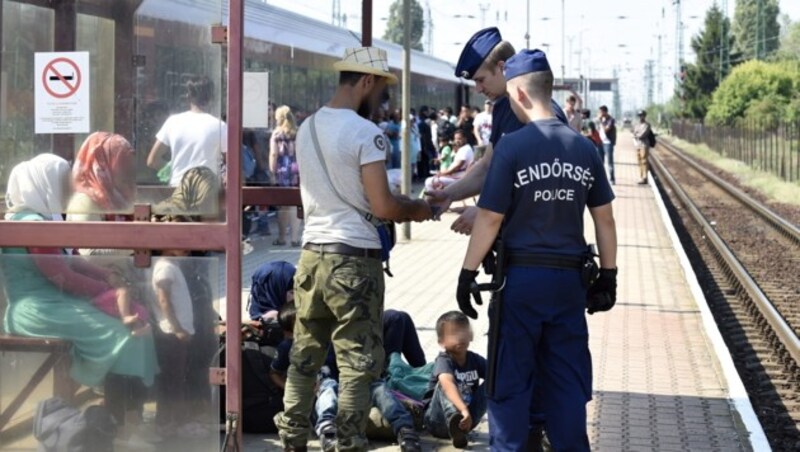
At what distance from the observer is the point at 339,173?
6125mm

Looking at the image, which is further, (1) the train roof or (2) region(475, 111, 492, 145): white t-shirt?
(2) region(475, 111, 492, 145): white t-shirt

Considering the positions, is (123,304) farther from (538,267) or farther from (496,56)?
(496,56)

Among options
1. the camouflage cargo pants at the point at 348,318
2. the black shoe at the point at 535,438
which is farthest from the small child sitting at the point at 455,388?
the camouflage cargo pants at the point at 348,318

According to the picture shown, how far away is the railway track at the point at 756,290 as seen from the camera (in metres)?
10.1

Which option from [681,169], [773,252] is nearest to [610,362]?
[773,252]

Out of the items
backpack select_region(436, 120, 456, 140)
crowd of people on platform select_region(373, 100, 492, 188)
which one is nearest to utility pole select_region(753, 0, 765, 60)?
crowd of people on platform select_region(373, 100, 492, 188)

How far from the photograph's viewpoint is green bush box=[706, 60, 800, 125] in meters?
73.9

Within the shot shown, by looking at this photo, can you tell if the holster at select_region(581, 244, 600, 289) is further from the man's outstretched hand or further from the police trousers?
the man's outstretched hand

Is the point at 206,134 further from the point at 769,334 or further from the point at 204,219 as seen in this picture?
the point at 769,334

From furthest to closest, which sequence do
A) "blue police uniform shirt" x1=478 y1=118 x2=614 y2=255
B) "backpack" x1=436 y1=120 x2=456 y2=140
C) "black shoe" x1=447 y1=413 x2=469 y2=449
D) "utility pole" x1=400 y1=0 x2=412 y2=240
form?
"backpack" x1=436 y1=120 x2=456 y2=140
"utility pole" x1=400 y1=0 x2=412 y2=240
"black shoe" x1=447 y1=413 x2=469 y2=449
"blue police uniform shirt" x1=478 y1=118 x2=614 y2=255

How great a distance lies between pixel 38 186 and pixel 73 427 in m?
1.00

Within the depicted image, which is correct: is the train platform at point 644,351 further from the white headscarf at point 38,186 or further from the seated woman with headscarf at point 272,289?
the white headscarf at point 38,186

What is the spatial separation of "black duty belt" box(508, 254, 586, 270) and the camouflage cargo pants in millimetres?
759

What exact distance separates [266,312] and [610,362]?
126 inches
